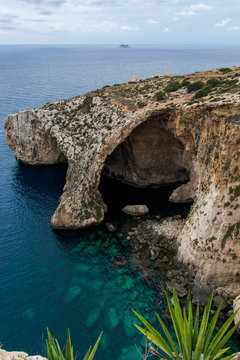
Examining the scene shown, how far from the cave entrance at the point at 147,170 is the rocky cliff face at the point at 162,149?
0.19 meters

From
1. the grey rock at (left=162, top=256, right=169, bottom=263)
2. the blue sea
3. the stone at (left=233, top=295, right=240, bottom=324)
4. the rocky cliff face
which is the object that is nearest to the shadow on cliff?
the blue sea

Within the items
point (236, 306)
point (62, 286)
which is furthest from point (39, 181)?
point (236, 306)

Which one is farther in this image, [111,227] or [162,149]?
[162,149]

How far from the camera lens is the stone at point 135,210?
42875 mm

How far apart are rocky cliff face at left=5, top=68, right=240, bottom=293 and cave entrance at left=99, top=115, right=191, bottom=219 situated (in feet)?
0.62

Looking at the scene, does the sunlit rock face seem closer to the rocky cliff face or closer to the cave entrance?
the cave entrance

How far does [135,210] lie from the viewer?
43.0m

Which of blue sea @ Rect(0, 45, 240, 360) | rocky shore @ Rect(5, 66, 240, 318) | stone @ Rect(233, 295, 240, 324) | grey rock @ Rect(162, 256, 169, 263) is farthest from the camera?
grey rock @ Rect(162, 256, 169, 263)

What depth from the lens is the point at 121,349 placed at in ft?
77.4

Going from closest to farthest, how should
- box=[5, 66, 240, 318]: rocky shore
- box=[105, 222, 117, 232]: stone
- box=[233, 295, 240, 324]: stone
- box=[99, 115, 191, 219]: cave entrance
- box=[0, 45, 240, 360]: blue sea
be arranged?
box=[233, 295, 240, 324]: stone
box=[0, 45, 240, 360]: blue sea
box=[5, 66, 240, 318]: rocky shore
box=[105, 222, 117, 232]: stone
box=[99, 115, 191, 219]: cave entrance

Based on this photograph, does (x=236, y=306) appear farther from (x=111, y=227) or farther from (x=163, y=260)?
(x=111, y=227)

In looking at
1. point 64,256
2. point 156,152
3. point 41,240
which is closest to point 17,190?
point 41,240

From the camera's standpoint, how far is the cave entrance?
46.0m

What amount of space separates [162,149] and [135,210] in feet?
43.9
